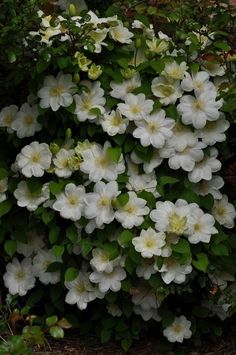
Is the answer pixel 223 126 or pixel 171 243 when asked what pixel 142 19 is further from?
pixel 171 243

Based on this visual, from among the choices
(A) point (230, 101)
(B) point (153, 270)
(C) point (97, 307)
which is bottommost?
(C) point (97, 307)

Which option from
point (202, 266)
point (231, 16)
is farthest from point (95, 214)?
point (231, 16)

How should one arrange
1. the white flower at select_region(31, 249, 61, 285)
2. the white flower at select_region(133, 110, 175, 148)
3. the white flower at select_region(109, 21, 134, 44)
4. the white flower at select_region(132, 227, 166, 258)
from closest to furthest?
the white flower at select_region(132, 227, 166, 258), the white flower at select_region(133, 110, 175, 148), the white flower at select_region(109, 21, 134, 44), the white flower at select_region(31, 249, 61, 285)

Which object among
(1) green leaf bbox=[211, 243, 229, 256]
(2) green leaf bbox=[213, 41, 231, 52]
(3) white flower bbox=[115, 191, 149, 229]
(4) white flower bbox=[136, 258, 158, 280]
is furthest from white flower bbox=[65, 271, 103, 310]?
(2) green leaf bbox=[213, 41, 231, 52]

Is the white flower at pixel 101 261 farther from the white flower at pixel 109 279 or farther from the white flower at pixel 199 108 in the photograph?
the white flower at pixel 199 108

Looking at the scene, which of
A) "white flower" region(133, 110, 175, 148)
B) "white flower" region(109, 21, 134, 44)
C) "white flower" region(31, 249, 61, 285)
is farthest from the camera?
"white flower" region(31, 249, 61, 285)

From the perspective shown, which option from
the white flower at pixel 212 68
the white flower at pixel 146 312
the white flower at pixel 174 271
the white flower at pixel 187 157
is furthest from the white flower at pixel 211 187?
the white flower at pixel 146 312

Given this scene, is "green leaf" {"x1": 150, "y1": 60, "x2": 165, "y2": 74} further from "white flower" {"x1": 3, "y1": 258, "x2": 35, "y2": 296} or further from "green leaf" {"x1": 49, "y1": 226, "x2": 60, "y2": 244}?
"white flower" {"x1": 3, "y1": 258, "x2": 35, "y2": 296}

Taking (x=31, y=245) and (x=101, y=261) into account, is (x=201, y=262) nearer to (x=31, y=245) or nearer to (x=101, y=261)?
(x=101, y=261)
